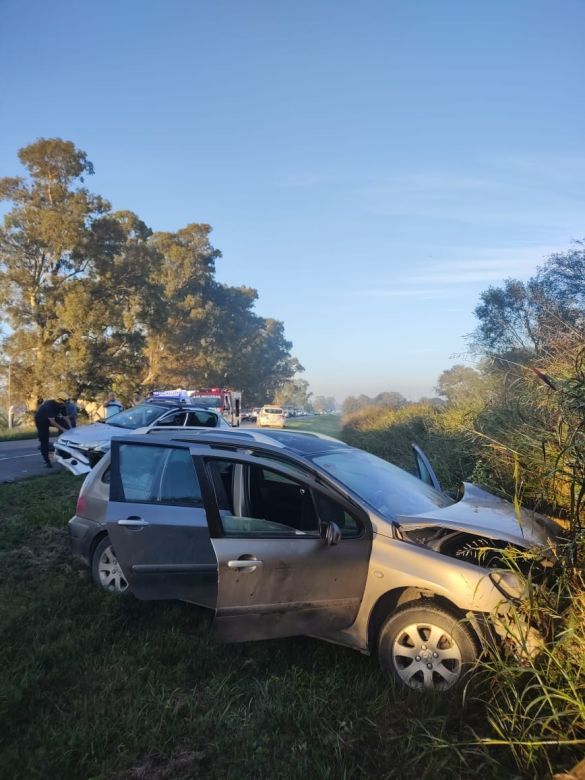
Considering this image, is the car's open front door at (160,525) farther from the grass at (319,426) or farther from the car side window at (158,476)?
the grass at (319,426)

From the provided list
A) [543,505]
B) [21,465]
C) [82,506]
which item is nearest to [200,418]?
[21,465]

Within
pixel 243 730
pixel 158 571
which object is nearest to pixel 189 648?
pixel 158 571

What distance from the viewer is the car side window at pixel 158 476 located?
4645mm

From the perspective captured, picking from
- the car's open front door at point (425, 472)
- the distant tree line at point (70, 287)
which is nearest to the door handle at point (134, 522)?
the car's open front door at point (425, 472)

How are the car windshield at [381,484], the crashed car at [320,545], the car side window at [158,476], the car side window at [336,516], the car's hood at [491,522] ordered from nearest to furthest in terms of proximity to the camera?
the crashed car at [320,545], the car's hood at [491,522], the car side window at [336,516], the car windshield at [381,484], the car side window at [158,476]

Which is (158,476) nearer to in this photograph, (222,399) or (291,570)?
(291,570)

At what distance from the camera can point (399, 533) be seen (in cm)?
359

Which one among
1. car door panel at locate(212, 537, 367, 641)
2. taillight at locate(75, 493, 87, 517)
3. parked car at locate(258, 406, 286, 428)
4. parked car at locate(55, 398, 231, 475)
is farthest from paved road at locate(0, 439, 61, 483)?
parked car at locate(258, 406, 286, 428)

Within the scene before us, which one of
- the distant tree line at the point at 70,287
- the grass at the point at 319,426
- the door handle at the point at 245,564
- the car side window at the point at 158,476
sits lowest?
the grass at the point at 319,426

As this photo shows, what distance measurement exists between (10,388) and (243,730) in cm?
3011

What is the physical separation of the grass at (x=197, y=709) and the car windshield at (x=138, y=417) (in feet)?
25.1

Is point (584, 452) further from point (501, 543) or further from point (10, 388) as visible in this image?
point (10, 388)

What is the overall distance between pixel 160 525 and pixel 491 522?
2424 millimetres

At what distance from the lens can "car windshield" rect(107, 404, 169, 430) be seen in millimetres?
12211
